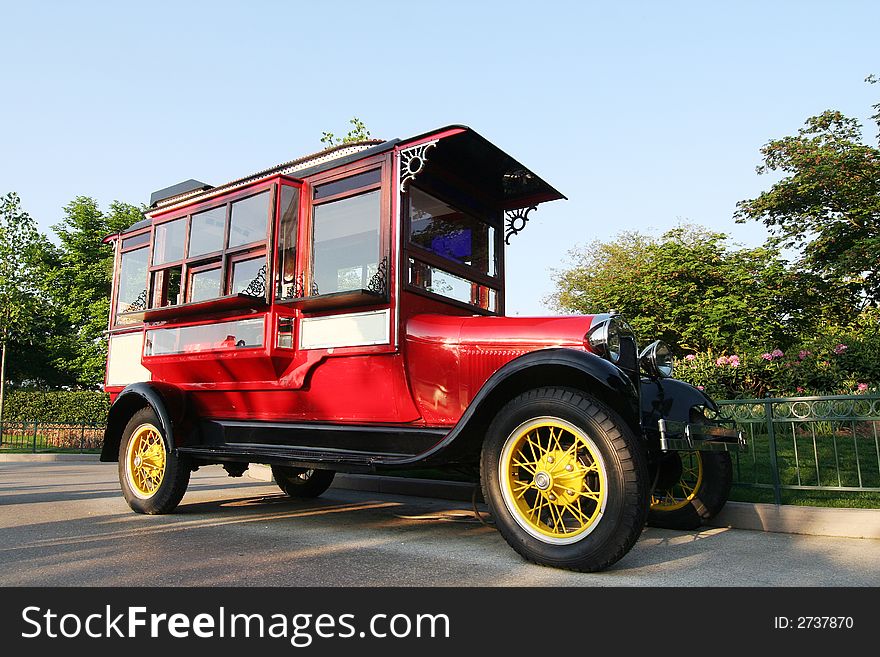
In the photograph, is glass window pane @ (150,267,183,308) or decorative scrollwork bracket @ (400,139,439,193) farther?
glass window pane @ (150,267,183,308)

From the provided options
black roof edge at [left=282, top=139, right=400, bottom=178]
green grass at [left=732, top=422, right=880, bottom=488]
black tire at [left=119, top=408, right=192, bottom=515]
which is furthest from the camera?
green grass at [left=732, top=422, right=880, bottom=488]

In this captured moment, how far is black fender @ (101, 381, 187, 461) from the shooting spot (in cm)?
534

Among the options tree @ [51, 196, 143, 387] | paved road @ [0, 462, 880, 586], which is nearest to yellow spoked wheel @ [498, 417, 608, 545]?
paved road @ [0, 462, 880, 586]

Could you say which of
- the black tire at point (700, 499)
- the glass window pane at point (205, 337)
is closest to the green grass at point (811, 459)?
the black tire at point (700, 499)

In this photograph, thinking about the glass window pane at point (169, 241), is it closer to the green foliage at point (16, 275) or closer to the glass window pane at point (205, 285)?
the glass window pane at point (205, 285)

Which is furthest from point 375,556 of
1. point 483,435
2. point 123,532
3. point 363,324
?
point 123,532

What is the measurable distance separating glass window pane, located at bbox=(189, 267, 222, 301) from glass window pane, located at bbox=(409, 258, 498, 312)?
1.90m

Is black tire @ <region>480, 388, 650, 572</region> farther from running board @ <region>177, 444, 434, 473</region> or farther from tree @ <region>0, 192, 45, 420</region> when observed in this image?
tree @ <region>0, 192, 45, 420</region>

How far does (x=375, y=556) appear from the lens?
3.83 metres

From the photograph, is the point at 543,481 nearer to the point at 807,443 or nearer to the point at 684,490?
the point at 684,490

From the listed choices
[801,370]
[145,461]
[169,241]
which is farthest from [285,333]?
[801,370]

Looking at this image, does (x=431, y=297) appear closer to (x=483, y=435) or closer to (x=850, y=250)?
(x=483, y=435)

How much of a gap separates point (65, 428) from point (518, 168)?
18.5 m
